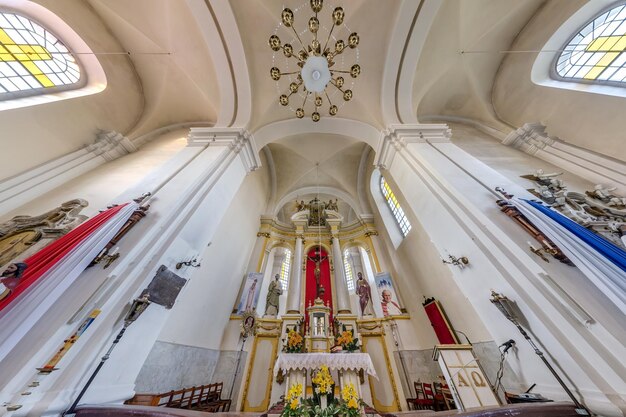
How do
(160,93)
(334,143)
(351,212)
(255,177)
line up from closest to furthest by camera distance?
(160,93) → (255,177) → (334,143) → (351,212)

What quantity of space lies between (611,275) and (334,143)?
7.77 m

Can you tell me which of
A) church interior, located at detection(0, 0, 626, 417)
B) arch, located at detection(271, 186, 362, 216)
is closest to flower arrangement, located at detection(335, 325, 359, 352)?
church interior, located at detection(0, 0, 626, 417)

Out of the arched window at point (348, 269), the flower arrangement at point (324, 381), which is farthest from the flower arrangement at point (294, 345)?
the arched window at point (348, 269)

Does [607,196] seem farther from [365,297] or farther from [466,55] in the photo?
[365,297]

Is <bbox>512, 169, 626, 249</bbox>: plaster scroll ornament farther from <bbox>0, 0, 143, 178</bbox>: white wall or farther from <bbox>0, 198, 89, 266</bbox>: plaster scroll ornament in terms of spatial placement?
<bbox>0, 0, 143, 178</bbox>: white wall

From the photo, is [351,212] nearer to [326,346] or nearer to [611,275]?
[326,346]

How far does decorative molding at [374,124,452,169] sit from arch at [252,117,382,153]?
60 cm

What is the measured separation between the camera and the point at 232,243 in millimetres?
6402

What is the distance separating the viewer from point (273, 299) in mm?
7086

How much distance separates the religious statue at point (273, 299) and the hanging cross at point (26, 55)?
775cm

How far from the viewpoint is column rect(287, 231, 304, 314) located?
23.7 ft

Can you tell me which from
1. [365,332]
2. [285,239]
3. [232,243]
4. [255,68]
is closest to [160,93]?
[255,68]

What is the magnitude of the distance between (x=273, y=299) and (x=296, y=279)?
1.17 m

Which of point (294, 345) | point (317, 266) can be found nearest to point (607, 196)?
point (294, 345)
